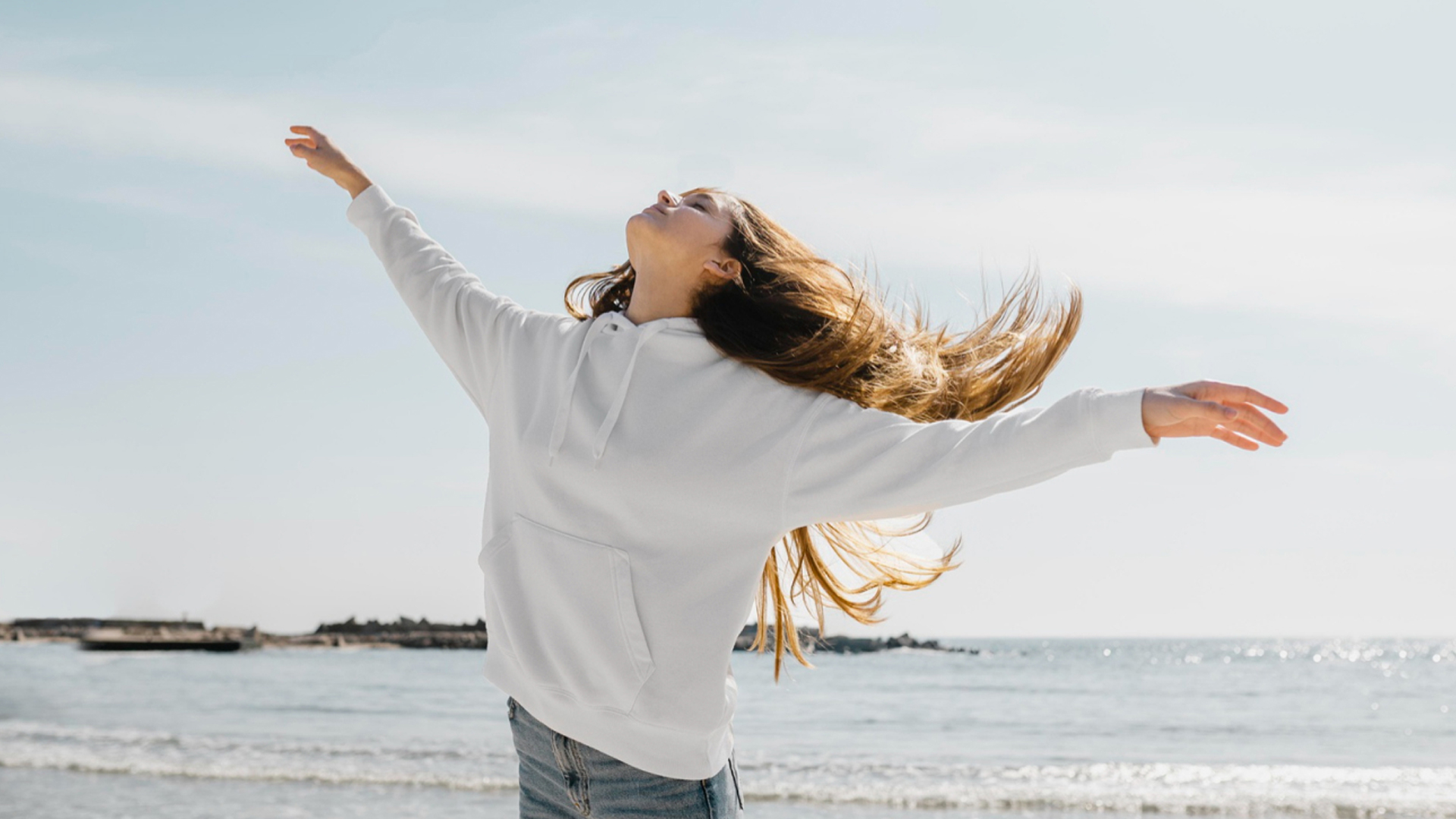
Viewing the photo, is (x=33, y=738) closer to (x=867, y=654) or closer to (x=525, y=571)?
(x=525, y=571)

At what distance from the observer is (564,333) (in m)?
1.89

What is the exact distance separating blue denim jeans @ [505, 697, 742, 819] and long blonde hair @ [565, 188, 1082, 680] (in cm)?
39

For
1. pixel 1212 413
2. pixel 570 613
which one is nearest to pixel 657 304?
pixel 570 613

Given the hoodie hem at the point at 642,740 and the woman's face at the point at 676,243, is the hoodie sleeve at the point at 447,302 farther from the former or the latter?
the hoodie hem at the point at 642,740

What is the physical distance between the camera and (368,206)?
7.00ft

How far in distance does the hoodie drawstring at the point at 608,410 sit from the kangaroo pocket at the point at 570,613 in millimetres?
136

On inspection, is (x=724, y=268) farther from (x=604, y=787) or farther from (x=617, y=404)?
(x=604, y=787)

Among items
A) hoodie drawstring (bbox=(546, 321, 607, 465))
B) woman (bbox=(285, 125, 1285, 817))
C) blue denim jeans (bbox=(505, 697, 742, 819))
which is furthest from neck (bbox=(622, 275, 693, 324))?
blue denim jeans (bbox=(505, 697, 742, 819))

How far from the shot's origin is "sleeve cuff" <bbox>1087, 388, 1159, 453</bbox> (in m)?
1.38

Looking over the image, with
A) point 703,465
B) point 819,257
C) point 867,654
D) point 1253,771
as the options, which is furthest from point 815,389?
point 867,654

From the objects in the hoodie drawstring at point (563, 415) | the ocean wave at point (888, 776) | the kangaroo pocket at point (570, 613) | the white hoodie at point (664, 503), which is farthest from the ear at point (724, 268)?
the ocean wave at point (888, 776)

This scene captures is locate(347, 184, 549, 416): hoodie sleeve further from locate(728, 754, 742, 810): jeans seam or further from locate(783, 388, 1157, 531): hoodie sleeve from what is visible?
locate(728, 754, 742, 810): jeans seam

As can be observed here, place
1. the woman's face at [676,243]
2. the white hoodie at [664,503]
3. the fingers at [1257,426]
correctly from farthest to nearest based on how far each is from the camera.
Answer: the woman's face at [676,243] → the white hoodie at [664,503] → the fingers at [1257,426]

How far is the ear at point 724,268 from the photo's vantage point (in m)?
1.87
